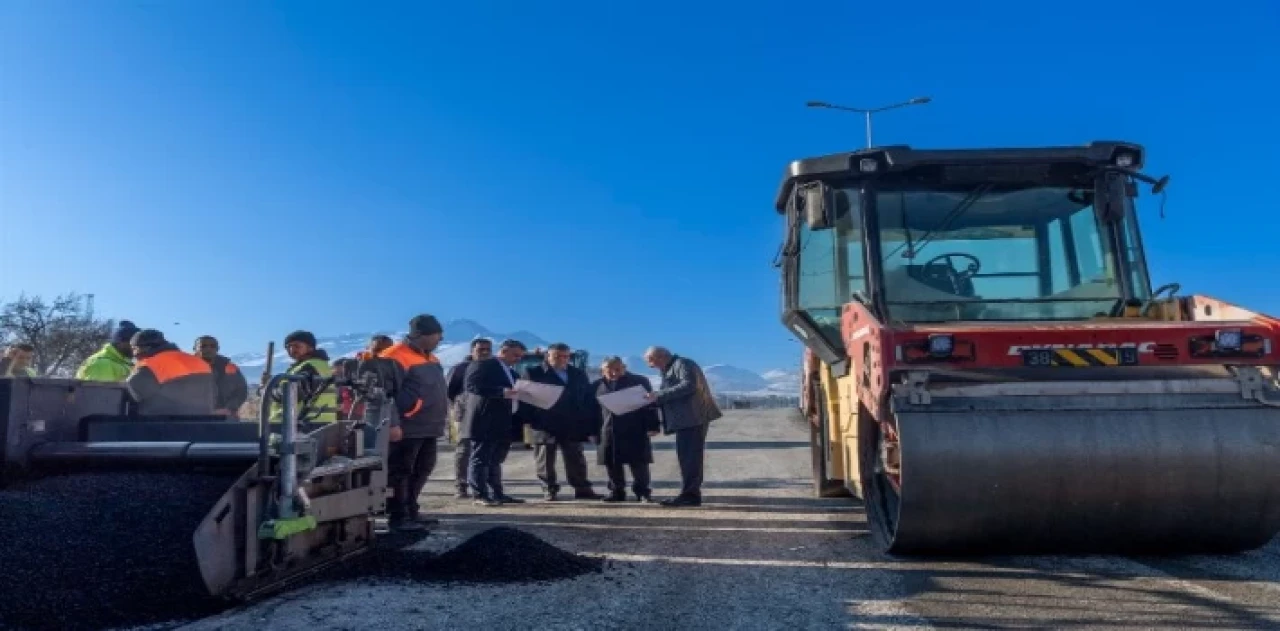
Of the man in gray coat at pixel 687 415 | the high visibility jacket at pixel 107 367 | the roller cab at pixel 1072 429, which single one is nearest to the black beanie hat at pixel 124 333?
the high visibility jacket at pixel 107 367

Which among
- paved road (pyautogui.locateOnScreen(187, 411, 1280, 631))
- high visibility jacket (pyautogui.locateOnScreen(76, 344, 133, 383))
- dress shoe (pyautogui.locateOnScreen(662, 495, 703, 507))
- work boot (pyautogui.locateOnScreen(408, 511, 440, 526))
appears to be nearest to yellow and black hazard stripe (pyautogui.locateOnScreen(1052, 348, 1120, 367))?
paved road (pyautogui.locateOnScreen(187, 411, 1280, 631))

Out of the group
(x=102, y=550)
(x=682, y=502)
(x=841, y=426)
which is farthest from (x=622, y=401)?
(x=102, y=550)

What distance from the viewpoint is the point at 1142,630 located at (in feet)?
13.5

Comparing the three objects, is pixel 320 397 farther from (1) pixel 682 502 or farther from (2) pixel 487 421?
(1) pixel 682 502

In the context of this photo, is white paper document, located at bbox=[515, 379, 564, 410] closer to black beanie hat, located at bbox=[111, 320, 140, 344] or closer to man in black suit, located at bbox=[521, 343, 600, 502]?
man in black suit, located at bbox=[521, 343, 600, 502]

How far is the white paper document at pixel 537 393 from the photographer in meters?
9.34

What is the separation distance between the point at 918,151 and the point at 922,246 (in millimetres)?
637

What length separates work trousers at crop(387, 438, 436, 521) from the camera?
23.7ft

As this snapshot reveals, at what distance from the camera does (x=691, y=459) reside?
8906 mm

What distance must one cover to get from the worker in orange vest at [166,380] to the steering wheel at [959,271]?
208 inches

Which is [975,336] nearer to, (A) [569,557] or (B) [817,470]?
(A) [569,557]

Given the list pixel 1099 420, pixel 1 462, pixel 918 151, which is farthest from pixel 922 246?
pixel 1 462

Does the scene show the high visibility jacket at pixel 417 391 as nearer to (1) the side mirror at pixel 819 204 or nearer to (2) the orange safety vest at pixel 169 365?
(2) the orange safety vest at pixel 169 365

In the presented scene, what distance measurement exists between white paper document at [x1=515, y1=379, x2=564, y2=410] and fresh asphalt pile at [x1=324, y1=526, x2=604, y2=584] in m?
3.56
